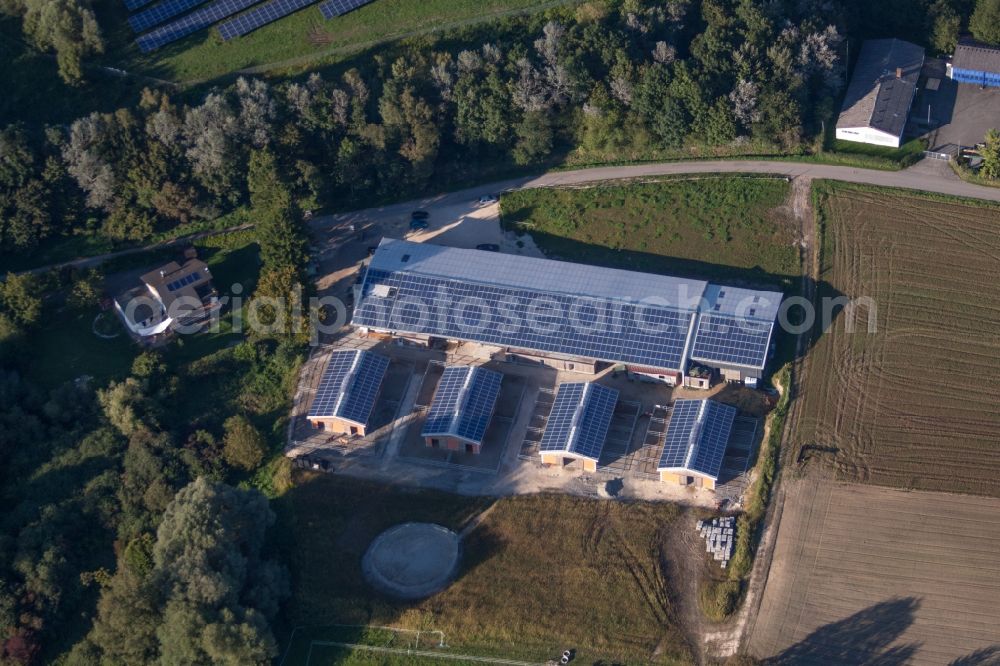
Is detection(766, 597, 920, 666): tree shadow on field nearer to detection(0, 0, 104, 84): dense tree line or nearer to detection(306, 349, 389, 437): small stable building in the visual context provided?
detection(306, 349, 389, 437): small stable building

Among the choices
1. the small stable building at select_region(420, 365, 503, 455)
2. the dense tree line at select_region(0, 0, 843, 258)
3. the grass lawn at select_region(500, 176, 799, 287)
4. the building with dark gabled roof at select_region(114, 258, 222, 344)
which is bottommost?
the small stable building at select_region(420, 365, 503, 455)

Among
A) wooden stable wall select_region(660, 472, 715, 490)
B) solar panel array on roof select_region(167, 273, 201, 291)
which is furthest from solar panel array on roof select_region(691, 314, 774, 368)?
solar panel array on roof select_region(167, 273, 201, 291)

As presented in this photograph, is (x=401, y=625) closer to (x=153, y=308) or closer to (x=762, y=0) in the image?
(x=153, y=308)

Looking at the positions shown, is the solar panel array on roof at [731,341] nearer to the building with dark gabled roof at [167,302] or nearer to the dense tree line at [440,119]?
the dense tree line at [440,119]

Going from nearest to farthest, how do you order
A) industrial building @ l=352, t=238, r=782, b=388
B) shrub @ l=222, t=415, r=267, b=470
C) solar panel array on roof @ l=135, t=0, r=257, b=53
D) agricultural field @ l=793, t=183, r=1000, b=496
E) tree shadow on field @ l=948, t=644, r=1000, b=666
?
tree shadow on field @ l=948, t=644, r=1000, b=666 → agricultural field @ l=793, t=183, r=1000, b=496 → shrub @ l=222, t=415, r=267, b=470 → industrial building @ l=352, t=238, r=782, b=388 → solar panel array on roof @ l=135, t=0, r=257, b=53

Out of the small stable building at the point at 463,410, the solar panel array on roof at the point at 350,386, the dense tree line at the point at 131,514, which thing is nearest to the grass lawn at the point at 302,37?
the dense tree line at the point at 131,514
